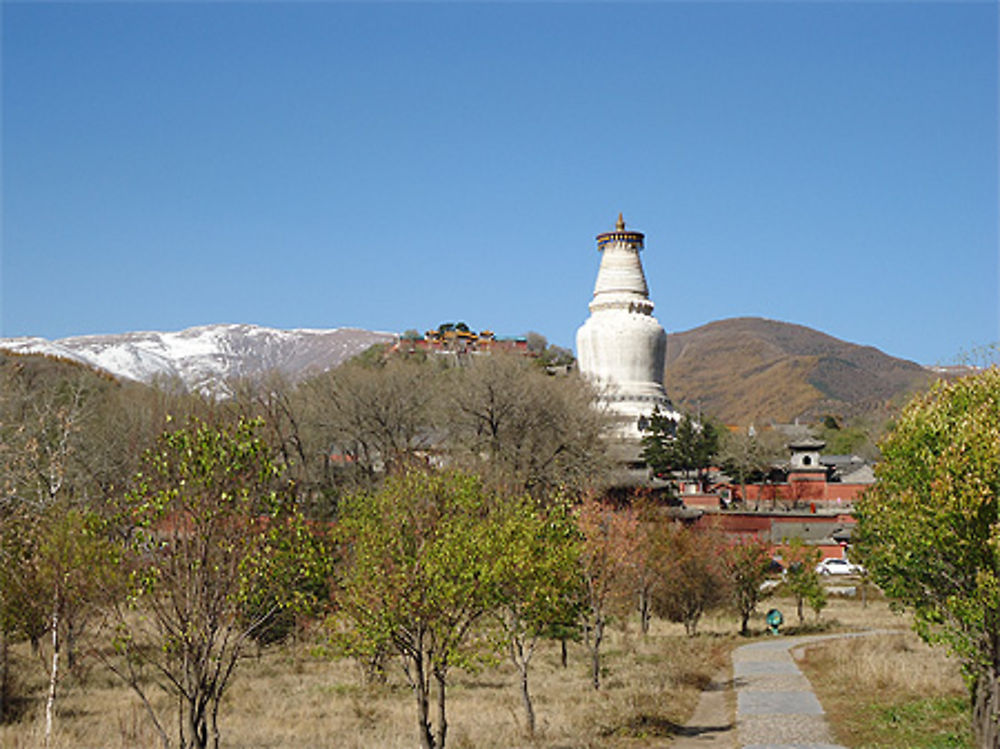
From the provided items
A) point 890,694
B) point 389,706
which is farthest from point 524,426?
point 890,694

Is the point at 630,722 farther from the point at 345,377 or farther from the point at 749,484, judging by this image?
the point at 749,484

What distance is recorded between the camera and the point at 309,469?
45688 millimetres

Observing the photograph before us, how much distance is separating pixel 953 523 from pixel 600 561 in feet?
38.7

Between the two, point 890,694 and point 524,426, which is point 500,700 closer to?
point 890,694

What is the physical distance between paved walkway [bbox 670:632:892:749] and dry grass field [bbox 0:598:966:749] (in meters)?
0.35

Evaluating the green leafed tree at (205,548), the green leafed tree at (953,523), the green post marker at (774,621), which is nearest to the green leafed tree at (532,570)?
the green leafed tree at (205,548)

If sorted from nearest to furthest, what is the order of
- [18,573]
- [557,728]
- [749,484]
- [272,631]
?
1. [557,728]
2. [18,573]
3. [272,631]
4. [749,484]

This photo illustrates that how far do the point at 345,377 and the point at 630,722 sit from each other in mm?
37030

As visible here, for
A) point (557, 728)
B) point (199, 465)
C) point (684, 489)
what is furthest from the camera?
point (684, 489)

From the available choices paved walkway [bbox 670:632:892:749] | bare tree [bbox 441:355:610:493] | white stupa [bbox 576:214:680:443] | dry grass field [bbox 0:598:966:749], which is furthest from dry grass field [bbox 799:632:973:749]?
white stupa [bbox 576:214:680:443]

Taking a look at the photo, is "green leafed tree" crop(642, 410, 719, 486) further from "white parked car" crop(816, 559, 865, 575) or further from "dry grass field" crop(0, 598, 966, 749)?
"dry grass field" crop(0, 598, 966, 749)

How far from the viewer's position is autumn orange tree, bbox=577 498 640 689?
22797 millimetres

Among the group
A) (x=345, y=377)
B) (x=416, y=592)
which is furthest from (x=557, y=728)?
(x=345, y=377)

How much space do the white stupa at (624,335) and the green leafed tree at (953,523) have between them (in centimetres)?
5595
